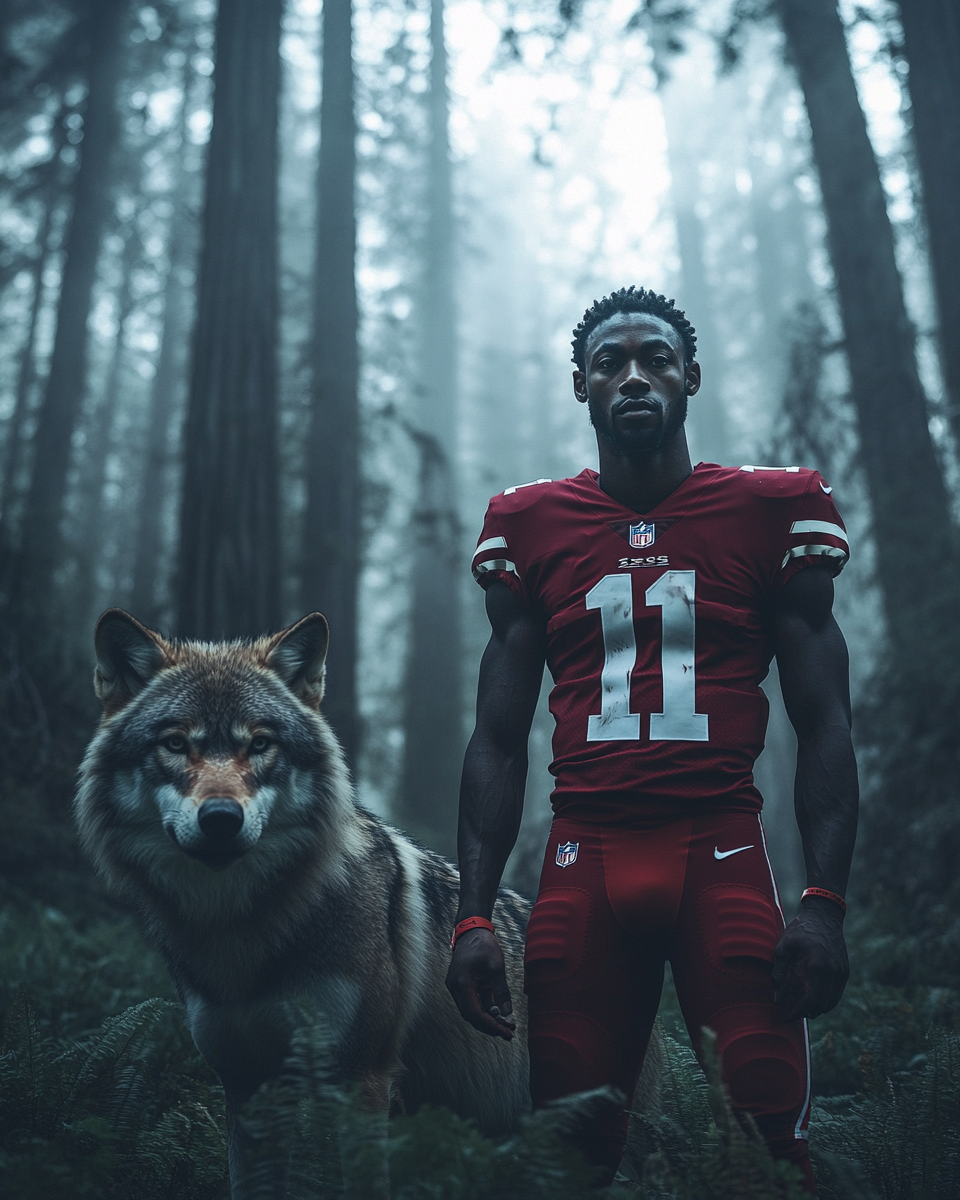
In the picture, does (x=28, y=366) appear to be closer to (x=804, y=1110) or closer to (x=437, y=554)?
(x=437, y=554)

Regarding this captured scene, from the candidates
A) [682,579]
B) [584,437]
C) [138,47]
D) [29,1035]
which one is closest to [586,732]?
[682,579]

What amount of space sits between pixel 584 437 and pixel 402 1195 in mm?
29196

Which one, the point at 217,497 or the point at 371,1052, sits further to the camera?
the point at 217,497

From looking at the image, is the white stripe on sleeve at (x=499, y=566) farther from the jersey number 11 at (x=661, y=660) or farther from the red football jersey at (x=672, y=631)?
the jersey number 11 at (x=661, y=660)

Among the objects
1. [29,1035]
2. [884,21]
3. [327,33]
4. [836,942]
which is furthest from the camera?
[327,33]

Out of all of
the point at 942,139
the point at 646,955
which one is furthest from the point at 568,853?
the point at 942,139

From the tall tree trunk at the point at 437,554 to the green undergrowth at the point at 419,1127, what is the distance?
776 centimetres

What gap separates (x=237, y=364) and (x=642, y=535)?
5.70m

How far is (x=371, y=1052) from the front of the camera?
2926 mm

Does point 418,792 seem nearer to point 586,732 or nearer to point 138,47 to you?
point 586,732

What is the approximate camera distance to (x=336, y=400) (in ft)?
34.1

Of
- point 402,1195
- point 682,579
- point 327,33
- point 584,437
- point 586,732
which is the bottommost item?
point 402,1195

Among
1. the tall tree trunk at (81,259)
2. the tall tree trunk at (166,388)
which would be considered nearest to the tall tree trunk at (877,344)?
the tall tree trunk at (81,259)

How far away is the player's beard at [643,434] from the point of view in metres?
2.82
